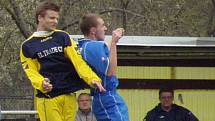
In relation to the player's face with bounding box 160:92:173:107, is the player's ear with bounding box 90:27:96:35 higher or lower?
higher

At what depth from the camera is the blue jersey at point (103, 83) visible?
5.70 m

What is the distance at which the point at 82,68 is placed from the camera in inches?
216

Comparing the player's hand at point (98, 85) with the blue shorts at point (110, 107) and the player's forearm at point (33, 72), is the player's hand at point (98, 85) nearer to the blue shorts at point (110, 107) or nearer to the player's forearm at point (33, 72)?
the blue shorts at point (110, 107)

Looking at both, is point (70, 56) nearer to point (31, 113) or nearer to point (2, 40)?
point (31, 113)

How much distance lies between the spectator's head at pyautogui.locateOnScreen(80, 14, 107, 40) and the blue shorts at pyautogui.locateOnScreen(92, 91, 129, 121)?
497mm

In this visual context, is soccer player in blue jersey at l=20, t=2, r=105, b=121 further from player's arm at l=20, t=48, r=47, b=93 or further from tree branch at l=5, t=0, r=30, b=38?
tree branch at l=5, t=0, r=30, b=38

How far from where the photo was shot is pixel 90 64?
5703 mm

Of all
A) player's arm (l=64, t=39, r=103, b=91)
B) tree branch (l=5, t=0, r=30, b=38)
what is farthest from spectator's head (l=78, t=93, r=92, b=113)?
tree branch (l=5, t=0, r=30, b=38)

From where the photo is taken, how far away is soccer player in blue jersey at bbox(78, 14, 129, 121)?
569 centimetres

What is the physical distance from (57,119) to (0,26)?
53.0 ft

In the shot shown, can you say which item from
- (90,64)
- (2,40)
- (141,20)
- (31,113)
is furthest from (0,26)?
(90,64)

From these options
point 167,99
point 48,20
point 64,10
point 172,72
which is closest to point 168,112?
point 167,99

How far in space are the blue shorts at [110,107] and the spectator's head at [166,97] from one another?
3689 millimetres

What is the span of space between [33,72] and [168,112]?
4.18 metres
